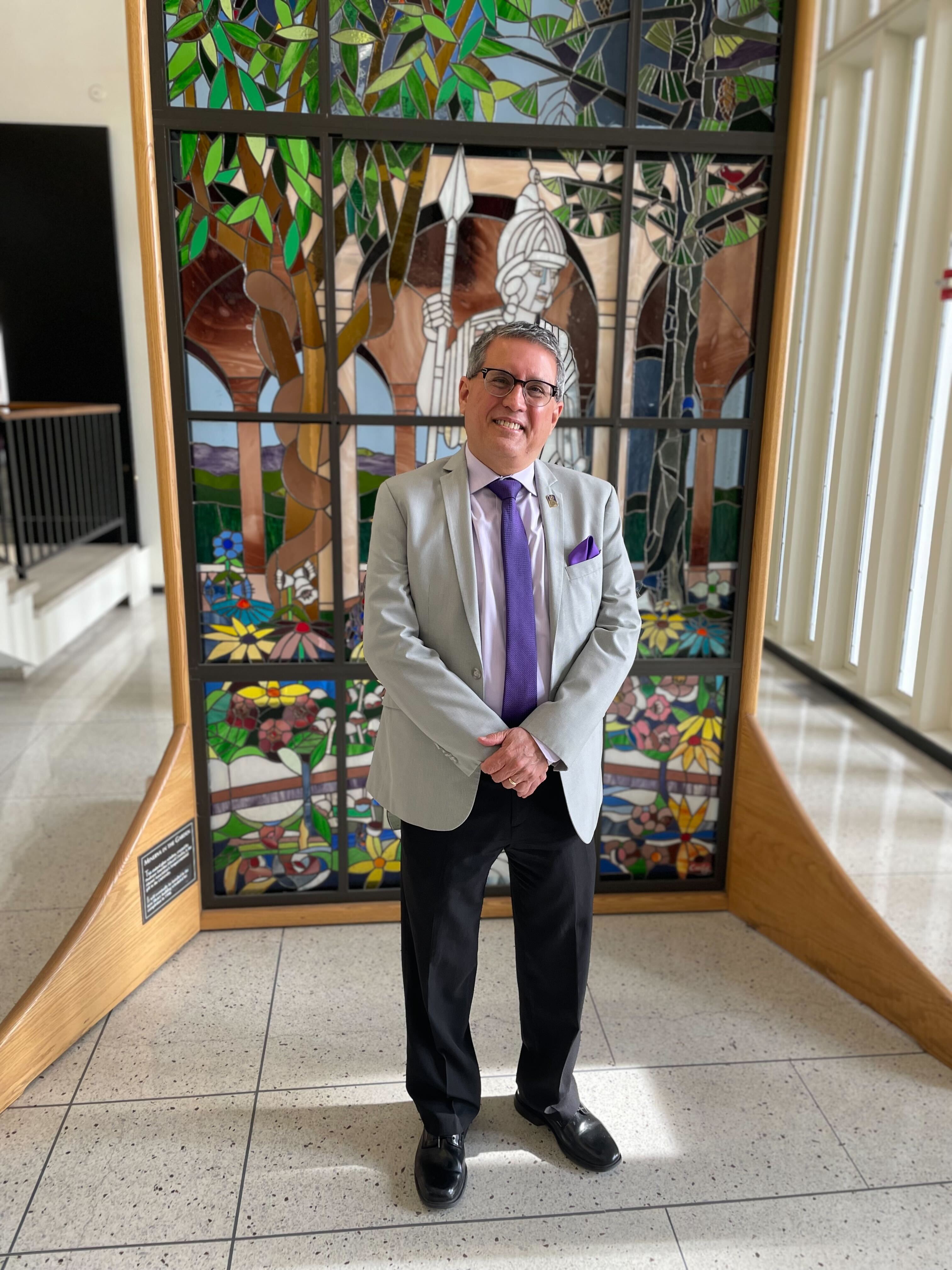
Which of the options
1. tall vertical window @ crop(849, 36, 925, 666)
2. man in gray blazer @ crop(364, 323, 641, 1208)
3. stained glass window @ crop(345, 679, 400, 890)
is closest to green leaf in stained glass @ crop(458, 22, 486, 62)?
man in gray blazer @ crop(364, 323, 641, 1208)

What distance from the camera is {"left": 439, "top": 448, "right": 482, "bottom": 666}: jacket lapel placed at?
6.00ft

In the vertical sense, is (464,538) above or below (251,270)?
below

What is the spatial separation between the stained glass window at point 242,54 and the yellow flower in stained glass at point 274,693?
160cm

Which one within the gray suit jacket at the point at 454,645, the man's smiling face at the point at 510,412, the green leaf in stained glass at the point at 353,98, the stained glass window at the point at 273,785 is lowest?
the stained glass window at the point at 273,785

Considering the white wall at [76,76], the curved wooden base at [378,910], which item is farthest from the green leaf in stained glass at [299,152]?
the white wall at [76,76]

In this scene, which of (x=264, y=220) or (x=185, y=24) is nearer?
(x=185, y=24)

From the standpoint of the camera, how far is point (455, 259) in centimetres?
264

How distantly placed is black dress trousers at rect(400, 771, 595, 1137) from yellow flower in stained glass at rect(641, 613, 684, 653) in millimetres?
1063

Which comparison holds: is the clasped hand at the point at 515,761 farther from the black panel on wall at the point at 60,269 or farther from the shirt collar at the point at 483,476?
the black panel on wall at the point at 60,269

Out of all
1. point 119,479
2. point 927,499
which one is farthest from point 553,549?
point 119,479

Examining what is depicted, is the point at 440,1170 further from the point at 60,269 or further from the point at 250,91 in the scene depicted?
the point at 60,269

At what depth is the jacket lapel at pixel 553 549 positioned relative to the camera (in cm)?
187

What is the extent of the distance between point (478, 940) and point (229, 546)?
1407mm

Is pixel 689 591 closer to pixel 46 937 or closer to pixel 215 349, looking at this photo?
pixel 215 349
